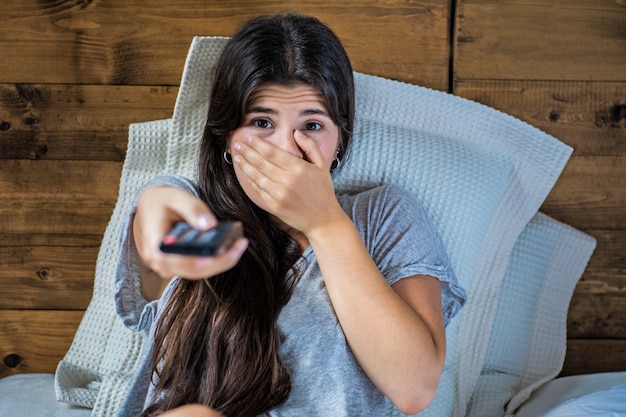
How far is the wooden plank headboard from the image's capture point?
1.44 m

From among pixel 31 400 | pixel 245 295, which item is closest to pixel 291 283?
pixel 245 295

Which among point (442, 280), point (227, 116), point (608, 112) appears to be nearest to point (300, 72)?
point (227, 116)

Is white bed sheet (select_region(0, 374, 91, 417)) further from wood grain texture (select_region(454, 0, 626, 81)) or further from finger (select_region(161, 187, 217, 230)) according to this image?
wood grain texture (select_region(454, 0, 626, 81))

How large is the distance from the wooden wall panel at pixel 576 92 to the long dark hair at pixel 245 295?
43cm

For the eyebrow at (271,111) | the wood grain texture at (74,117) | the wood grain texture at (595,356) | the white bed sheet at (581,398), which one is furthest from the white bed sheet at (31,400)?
the wood grain texture at (595,356)

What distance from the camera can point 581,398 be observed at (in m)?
1.07

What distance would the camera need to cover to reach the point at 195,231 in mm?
748

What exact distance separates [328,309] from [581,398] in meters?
0.40

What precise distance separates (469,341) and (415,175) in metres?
0.33

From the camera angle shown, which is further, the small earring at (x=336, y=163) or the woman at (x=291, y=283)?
the small earring at (x=336, y=163)

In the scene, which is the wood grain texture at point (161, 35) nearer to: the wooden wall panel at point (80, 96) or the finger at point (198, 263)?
the wooden wall panel at point (80, 96)

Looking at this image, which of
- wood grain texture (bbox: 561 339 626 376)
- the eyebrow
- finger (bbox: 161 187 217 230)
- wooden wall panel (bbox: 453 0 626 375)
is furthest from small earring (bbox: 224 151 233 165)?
wood grain texture (bbox: 561 339 626 376)

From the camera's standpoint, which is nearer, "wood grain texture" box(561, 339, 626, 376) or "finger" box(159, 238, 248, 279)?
"finger" box(159, 238, 248, 279)

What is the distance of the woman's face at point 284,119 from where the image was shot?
41.6 inches
